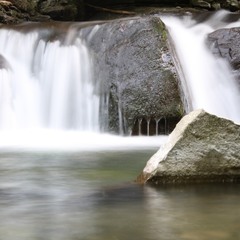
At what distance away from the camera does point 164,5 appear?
55.9 ft

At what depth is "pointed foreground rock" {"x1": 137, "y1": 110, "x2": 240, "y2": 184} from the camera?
4977 millimetres

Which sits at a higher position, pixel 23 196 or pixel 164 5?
pixel 164 5

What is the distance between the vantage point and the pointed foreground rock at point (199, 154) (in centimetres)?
498

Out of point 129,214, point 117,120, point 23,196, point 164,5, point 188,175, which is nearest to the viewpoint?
point 129,214

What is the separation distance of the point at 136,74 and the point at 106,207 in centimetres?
663

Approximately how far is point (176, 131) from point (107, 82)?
5647mm

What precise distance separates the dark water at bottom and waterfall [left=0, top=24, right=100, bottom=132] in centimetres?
472

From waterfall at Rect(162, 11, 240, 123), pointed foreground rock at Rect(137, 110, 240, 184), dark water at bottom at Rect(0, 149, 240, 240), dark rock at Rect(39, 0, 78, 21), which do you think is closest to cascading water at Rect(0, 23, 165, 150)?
waterfall at Rect(162, 11, 240, 123)

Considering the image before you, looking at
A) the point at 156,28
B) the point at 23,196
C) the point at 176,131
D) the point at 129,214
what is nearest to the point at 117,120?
the point at 156,28

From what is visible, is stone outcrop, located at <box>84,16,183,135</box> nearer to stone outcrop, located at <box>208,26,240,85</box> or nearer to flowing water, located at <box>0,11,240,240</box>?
flowing water, located at <box>0,11,240,240</box>

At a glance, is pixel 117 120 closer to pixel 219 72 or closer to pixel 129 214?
pixel 219 72

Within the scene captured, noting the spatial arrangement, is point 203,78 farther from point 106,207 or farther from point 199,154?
point 106,207

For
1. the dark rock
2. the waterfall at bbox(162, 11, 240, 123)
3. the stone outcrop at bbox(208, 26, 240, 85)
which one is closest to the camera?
the waterfall at bbox(162, 11, 240, 123)

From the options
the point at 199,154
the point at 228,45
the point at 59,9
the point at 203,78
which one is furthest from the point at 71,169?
the point at 59,9
